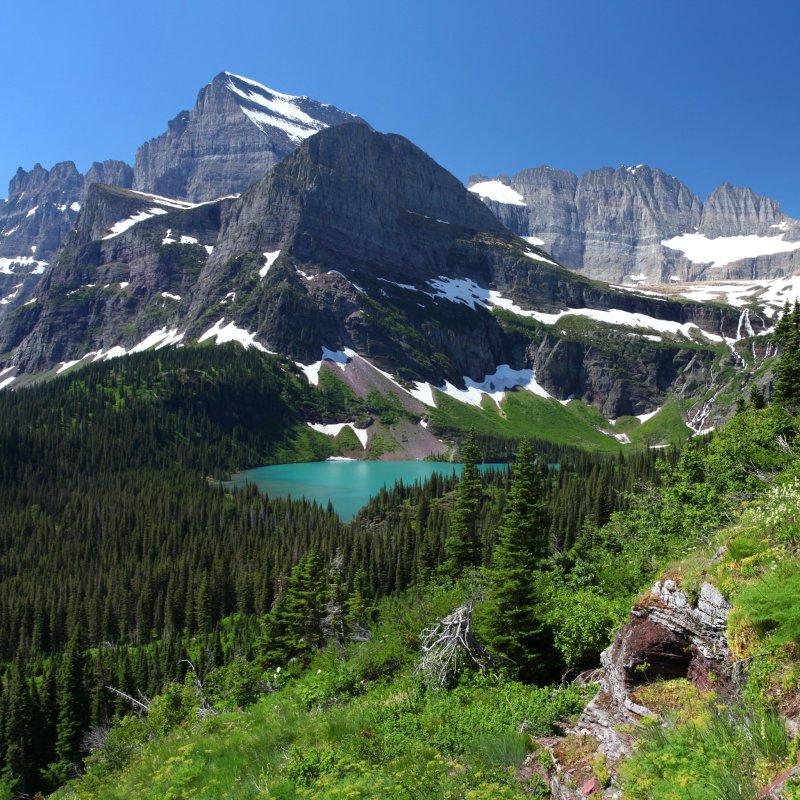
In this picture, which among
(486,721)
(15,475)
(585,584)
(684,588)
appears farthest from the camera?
(15,475)

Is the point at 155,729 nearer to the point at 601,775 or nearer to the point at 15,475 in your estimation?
the point at 601,775

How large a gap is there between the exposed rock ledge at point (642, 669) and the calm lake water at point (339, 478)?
339 ft

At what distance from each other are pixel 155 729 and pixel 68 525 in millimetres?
99258

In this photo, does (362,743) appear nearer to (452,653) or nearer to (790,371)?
(452,653)

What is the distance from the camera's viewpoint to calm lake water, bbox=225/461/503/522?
431 ft

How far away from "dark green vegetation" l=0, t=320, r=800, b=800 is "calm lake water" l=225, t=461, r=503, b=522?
17.2 meters

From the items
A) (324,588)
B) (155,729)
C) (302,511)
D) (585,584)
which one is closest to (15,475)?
(302,511)

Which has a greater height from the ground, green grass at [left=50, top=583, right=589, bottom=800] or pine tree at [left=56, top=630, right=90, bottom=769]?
green grass at [left=50, top=583, right=589, bottom=800]

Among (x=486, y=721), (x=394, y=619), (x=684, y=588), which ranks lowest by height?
(x=394, y=619)

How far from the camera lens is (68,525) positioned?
104 metres

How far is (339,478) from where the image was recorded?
162 metres

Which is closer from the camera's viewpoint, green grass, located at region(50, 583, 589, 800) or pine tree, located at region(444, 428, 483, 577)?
green grass, located at region(50, 583, 589, 800)

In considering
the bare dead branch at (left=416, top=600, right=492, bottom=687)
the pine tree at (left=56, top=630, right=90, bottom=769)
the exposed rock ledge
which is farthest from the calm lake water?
the exposed rock ledge

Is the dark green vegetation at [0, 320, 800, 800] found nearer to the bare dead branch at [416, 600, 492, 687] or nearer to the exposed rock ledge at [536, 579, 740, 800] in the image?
the bare dead branch at [416, 600, 492, 687]
